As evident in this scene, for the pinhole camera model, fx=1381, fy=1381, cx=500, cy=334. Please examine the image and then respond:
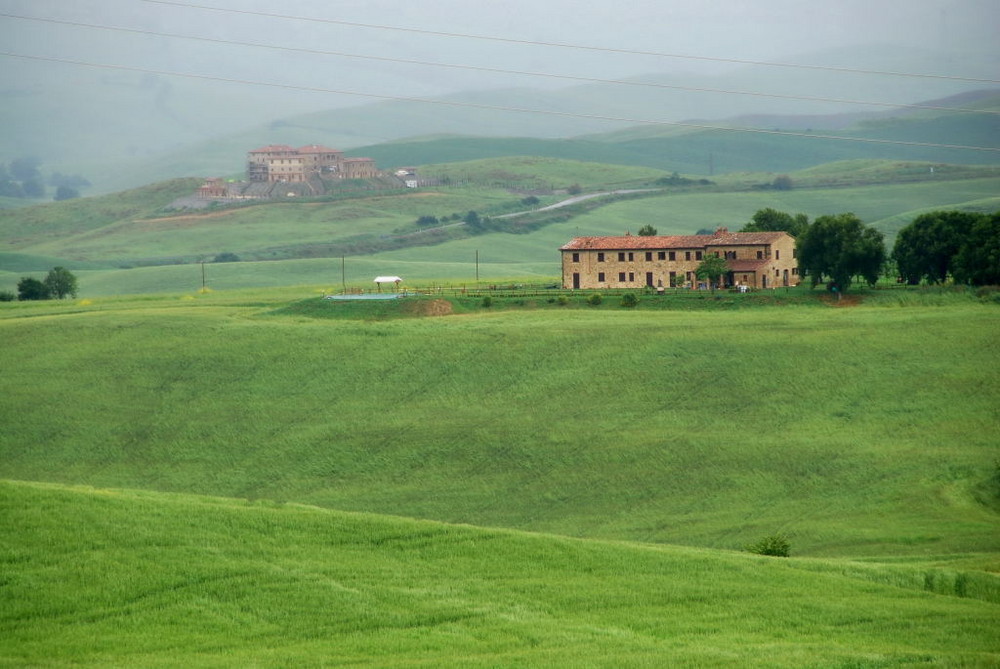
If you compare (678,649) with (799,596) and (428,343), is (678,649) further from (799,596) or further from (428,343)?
(428,343)

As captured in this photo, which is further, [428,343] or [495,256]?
[495,256]

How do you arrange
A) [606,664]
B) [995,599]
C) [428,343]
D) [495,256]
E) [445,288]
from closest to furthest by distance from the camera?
[606,664] → [995,599] → [428,343] → [445,288] → [495,256]

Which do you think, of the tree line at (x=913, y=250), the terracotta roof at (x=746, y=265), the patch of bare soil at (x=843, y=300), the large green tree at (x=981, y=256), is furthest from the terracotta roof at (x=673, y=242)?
the large green tree at (x=981, y=256)

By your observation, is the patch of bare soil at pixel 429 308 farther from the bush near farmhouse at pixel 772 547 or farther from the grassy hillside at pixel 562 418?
the bush near farmhouse at pixel 772 547

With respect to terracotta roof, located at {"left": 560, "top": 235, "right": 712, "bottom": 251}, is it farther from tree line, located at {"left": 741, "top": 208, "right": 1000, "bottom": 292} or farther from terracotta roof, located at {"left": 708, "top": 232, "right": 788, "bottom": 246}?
tree line, located at {"left": 741, "top": 208, "right": 1000, "bottom": 292}

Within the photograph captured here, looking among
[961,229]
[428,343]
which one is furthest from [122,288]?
[961,229]

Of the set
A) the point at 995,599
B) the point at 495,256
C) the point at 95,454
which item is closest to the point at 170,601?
the point at 995,599

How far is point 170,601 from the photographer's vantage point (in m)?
38.8

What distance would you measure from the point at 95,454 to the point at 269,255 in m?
126

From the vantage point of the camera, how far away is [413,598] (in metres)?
39.6

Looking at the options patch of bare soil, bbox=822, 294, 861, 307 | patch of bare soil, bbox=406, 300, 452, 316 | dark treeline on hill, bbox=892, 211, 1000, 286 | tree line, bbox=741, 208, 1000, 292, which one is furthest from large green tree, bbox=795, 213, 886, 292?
patch of bare soil, bbox=406, 300, 452, 316

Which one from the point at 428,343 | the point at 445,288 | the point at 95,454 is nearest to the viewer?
the point at 95,454

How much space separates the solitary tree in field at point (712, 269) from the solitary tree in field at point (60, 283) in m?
72.8

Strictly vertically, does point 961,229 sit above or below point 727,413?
above
